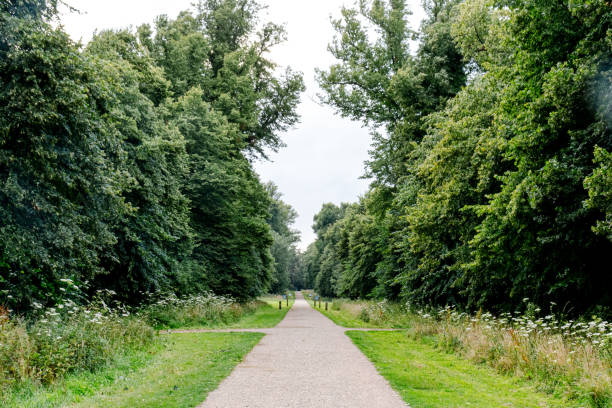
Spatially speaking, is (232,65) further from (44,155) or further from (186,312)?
(44,155)

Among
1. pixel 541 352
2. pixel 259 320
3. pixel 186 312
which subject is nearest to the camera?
pixel 541 352

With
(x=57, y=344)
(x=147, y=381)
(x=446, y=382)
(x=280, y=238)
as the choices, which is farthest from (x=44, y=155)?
(x=280, y=238)

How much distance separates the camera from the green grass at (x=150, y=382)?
20.3 feet

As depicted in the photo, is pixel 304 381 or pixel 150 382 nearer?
pixel 150 382

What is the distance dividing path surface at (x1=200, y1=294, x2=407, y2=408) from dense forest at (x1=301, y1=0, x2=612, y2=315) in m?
5.20

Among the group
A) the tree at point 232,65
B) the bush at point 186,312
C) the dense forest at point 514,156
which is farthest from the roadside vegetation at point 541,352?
the tree at point 232,65

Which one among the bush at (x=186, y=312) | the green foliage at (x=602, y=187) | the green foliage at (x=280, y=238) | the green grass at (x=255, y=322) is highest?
the green foliage at (x=280, y=238)

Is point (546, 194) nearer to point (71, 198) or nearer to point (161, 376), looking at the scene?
point (161, 376)

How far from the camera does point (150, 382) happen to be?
7.64 meters

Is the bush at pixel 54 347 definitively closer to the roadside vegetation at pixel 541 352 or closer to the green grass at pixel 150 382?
the green grass at pixel 150 382

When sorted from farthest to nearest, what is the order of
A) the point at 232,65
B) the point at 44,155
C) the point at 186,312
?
the point at 232,65, the point at 186,312, the point at 44,155

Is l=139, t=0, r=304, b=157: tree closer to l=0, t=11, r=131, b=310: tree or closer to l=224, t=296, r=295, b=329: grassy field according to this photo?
l=224, t=296, r=295, b=329: grassy field

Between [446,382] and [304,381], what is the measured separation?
2.64m

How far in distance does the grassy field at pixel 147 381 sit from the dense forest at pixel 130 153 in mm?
2672
